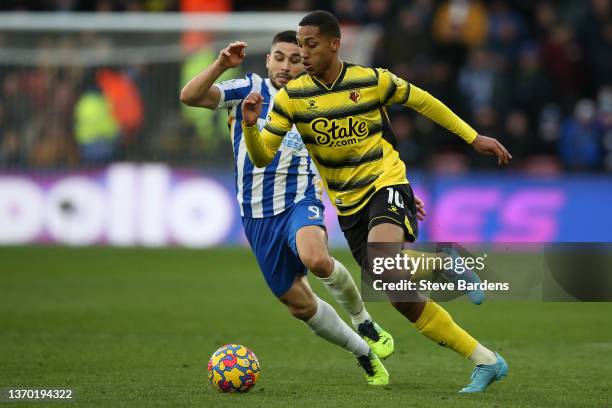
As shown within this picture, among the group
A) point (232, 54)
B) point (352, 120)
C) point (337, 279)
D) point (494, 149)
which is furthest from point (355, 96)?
point (337, 279)

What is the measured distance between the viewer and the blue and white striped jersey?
7918mm

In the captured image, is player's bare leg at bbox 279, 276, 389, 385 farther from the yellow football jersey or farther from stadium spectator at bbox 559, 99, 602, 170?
stadium spectator at bbox 559, 99, 602, 170

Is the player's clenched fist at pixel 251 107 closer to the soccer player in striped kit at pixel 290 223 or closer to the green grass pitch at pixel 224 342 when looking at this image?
the soccer player in striped kit at pixel 290 223

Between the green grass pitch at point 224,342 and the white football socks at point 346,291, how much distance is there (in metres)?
0.42

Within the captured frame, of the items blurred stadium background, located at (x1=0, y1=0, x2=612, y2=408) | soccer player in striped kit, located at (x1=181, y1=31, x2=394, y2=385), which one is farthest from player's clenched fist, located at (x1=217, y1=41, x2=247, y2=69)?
blurred stadium background, located at (x1=0, y1=0, x2=612, y2=408)

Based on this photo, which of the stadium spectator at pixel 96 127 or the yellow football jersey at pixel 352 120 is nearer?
the yellow football jersey at pixel 352 120

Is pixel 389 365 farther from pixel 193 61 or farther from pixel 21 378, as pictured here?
pixel 193 61

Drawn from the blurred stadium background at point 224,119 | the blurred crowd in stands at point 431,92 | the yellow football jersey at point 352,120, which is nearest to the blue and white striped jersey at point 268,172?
the yellow football jersey at point 352,120

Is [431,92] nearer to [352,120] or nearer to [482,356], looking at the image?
[352,120]

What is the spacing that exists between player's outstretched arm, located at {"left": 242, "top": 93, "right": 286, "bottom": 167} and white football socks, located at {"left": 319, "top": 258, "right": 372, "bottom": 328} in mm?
1026

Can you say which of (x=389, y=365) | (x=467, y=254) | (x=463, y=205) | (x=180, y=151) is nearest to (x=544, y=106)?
(x=463, y=205)

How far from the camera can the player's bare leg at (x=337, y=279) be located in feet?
24.0

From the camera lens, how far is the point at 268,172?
8.00 metres

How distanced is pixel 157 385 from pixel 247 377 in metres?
0.62
